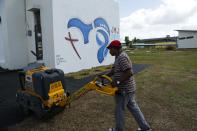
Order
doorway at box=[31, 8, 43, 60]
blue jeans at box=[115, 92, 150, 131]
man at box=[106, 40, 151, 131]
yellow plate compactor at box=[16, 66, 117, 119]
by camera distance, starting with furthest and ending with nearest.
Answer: doorway at box=[31, 8, 43, 60] → yellow plate compactor at box=[16, 66, 117, 119] → blue jeans at box=[115, 92, 150, 131] → man at box=[106, 40, 151, 131]

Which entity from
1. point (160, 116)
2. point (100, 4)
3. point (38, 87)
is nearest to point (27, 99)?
point (38, 87)

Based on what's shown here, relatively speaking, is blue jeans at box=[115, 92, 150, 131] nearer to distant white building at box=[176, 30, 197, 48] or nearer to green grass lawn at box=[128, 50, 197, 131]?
green grass lawn at box=[128, 50, 197, 131]

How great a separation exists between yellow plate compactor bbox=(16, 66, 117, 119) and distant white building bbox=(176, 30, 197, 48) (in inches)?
1986

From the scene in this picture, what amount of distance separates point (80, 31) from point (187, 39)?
4621 cm

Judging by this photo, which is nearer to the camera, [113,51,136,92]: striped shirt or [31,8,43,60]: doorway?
[113,51,136,92]: striped shirt

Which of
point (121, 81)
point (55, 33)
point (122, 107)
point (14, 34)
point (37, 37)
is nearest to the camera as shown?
point (121, 81)

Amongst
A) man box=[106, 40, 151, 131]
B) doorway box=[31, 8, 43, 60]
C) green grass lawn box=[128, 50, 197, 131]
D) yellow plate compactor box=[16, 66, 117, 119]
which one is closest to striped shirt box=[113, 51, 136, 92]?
man box=[106, 40, 151, 131]

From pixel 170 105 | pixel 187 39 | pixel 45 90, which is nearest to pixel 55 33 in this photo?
pixel 45 90

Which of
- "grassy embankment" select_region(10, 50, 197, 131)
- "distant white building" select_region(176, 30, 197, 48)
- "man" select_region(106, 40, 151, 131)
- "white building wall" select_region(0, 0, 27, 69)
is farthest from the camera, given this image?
"distant white building" select_region(176, 30, 197, 48)

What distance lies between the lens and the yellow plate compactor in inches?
115

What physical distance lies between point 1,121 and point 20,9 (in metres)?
8.77

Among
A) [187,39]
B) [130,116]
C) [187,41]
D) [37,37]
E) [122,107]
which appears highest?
[187,39]

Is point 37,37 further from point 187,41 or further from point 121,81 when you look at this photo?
point 187,41

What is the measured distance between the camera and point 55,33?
7941 millimetres
